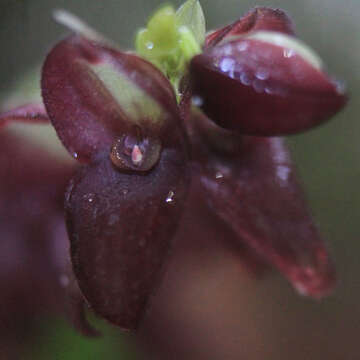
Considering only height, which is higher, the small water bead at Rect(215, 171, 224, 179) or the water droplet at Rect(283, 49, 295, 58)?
the water droplet at Rect(283, 49, 295, 58)

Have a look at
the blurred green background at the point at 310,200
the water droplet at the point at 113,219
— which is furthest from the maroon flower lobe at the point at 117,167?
the blurred green background at the point at 310,200

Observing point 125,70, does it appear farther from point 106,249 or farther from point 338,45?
point 338,45

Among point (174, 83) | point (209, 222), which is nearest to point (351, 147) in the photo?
point (209, 222)

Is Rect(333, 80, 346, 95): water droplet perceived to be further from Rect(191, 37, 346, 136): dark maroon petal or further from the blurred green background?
the blurred green background

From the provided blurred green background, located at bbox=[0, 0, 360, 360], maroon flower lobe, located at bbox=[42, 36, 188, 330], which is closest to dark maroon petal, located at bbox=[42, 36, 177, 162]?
maroon flower lobe, located at bbox=[42, 36, 188, 330]

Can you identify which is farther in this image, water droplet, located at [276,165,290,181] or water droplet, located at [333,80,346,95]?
water droplet, located at [276,165,290,181]

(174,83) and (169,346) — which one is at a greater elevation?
(174,83)
